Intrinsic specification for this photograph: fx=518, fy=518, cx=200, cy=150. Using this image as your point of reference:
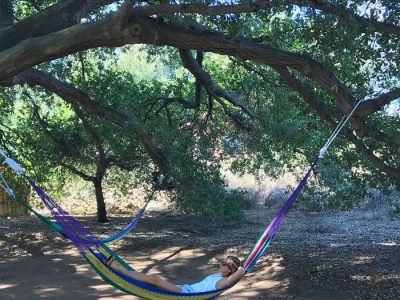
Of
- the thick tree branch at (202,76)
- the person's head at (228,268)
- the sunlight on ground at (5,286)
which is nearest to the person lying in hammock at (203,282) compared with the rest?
the person's head at (228,268)

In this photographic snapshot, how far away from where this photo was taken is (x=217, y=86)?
22.5ft

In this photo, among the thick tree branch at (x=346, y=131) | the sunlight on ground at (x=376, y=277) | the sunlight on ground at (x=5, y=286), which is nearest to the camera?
the thick tree branch at (x=346, y=131)

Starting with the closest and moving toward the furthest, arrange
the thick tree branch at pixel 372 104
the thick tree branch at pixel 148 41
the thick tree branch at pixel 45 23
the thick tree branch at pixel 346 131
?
the thick tree branch at pixel 148 41 < the thick tree branch at pixel 372 104 < the thick tree branch at pixel 45 23 < the thick tree branch at pixel 346 131

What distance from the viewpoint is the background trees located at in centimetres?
359

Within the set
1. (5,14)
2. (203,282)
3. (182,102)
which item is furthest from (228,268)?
(182,102)

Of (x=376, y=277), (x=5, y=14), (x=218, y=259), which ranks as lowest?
(x=376, y=277)

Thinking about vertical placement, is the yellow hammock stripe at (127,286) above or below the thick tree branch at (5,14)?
below

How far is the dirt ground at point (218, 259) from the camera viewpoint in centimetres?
473

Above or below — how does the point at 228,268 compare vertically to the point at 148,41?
below

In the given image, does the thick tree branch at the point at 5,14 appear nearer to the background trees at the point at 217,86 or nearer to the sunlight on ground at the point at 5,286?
the background trees at the point at 217,86

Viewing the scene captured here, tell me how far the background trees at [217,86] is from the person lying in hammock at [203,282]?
1.41 meters

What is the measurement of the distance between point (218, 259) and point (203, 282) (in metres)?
2.58

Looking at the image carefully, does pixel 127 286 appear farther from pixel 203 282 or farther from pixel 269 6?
pixel 269 6

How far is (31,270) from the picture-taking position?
18.5 feet
